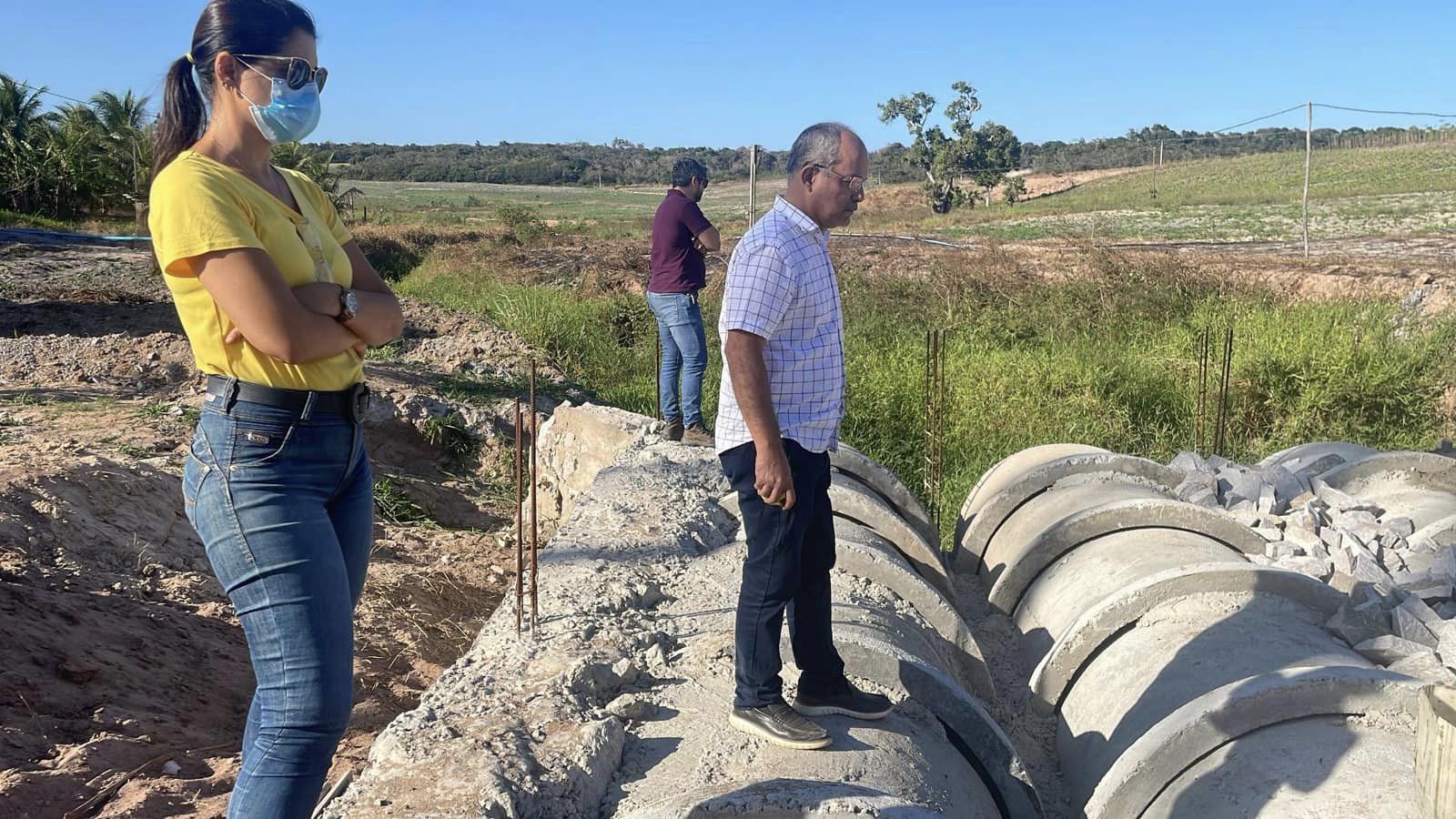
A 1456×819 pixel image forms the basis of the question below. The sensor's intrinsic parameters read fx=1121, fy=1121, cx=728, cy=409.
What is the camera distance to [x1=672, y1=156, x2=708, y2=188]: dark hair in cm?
575

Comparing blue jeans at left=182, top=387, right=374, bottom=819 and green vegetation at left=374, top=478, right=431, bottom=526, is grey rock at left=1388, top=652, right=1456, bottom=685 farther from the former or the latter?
green vegetation at left=374, top=478, right=431, bottom=526

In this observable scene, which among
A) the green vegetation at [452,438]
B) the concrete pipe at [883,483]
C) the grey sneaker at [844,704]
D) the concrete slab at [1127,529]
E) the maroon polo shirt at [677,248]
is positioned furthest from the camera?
the green vegetation at [452,438]

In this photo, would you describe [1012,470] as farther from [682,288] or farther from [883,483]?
[682,288]

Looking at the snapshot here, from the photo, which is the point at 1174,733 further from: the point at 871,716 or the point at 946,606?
the point at 946,606

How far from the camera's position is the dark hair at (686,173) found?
227 inches

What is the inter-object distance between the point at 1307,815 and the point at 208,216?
2.52 m

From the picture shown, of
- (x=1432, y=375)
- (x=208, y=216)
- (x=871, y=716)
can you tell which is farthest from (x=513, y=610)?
(x=1432, y=375)

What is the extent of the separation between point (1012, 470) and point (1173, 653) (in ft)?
6.93

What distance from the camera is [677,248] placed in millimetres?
5648

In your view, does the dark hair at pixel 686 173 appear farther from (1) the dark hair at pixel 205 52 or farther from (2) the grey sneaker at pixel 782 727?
(1) the dark hair at pixel 205 52

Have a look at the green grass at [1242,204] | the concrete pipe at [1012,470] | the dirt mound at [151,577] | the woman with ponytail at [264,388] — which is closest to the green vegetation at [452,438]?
the dirt mound at [151,577]

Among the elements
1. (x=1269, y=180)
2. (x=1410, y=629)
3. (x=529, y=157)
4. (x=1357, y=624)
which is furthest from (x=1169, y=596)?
(x=529, y=157)

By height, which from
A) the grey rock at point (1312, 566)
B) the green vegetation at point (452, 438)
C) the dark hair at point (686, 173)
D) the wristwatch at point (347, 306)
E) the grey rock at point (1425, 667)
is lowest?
the green vegetation at point (452, 438)

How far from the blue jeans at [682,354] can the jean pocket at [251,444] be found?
3.85 m
